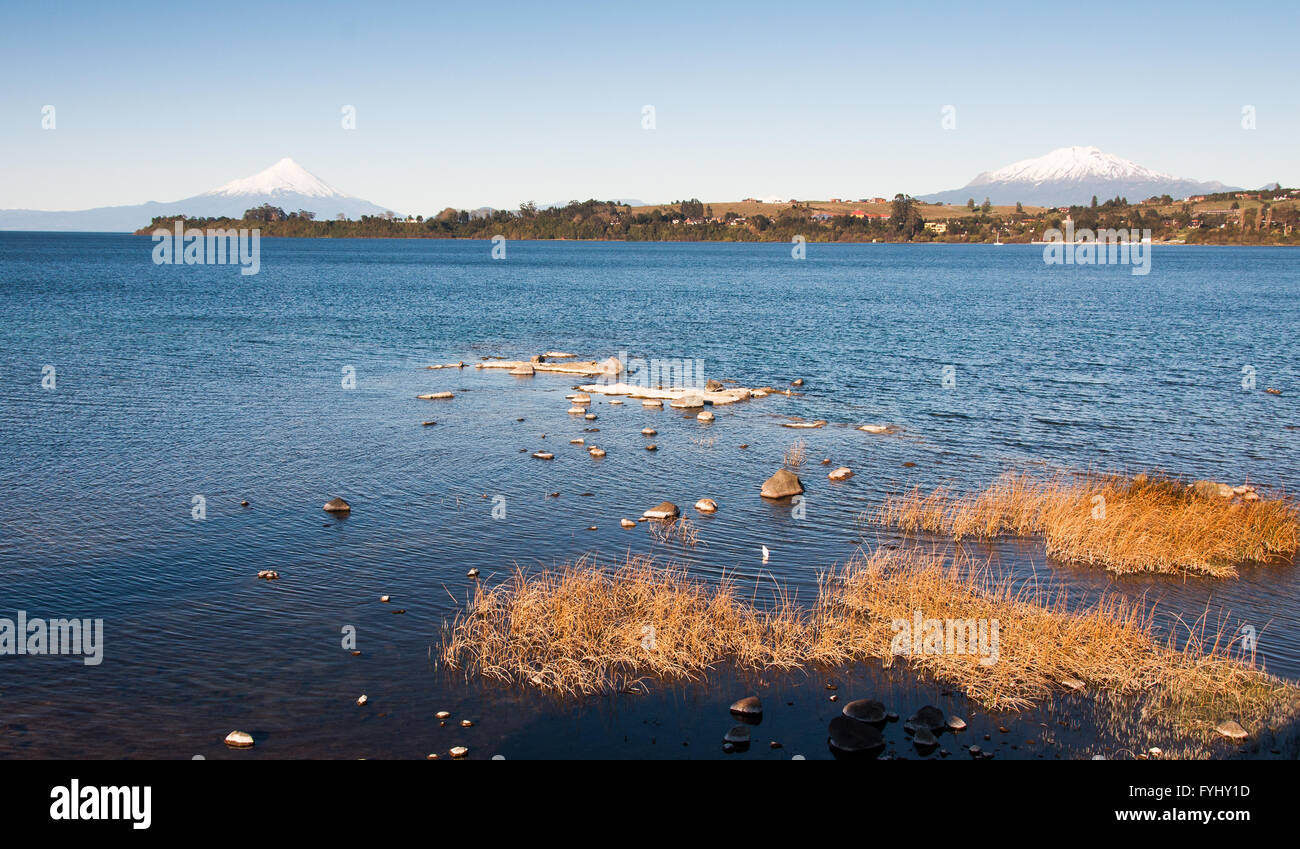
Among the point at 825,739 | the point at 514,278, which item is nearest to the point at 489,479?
the point at 825,739

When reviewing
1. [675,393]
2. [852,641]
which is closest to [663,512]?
[852,641]

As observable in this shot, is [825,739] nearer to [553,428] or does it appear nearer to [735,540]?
[735,540]

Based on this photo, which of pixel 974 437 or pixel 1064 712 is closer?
pixel 1064 712

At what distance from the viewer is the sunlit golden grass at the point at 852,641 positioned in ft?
58.4

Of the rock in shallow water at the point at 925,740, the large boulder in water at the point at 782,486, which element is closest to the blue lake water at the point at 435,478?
the large boulder in water at the point at 782,486

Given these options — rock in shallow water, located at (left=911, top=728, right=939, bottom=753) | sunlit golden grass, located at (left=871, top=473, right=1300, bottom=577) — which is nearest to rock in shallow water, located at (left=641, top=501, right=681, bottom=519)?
sunlit golden grass, located at (left=871, top=473, right=1300, bottom=577)

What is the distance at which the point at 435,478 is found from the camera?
110 ft

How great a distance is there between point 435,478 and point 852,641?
18652 millimetres

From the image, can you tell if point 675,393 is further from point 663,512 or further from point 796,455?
point 663,512

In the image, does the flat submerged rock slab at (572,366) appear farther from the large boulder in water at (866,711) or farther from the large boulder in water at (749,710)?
the large boulder in water at (866,711)

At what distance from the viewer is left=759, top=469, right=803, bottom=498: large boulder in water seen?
31203 mm

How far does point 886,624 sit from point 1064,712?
4292 mm

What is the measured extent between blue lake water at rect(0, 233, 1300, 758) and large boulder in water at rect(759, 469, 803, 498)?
2.32 ft

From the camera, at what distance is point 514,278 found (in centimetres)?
A: 15900
